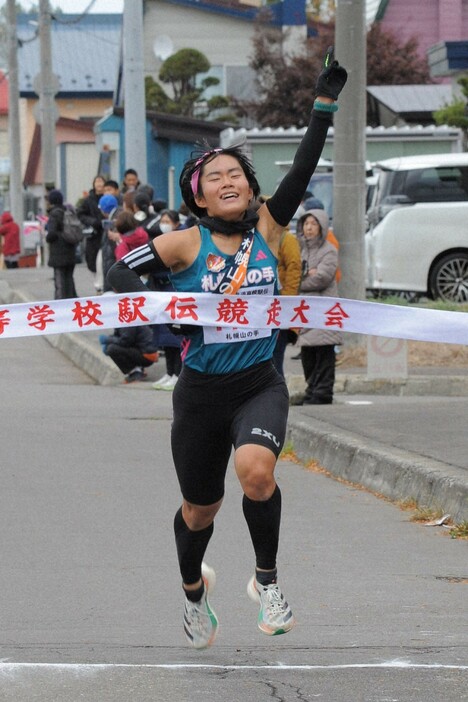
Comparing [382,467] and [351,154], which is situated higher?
[351,154]

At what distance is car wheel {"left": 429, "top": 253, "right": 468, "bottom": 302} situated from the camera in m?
Result: 20.4

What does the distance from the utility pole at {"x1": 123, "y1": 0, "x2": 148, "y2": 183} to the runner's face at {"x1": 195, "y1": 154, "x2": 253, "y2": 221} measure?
14664 millimetres

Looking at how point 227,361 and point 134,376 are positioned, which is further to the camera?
point 134,376

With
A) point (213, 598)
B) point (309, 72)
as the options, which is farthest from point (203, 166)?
point (309, 72)

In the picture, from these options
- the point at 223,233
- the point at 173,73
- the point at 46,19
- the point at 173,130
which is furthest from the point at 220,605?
the point at 173,73

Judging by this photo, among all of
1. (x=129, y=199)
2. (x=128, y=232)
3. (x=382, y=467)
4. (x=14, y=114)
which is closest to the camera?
(x=382, y=467)

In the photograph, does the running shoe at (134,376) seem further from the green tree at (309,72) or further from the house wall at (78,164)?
the house wall at (78,164)

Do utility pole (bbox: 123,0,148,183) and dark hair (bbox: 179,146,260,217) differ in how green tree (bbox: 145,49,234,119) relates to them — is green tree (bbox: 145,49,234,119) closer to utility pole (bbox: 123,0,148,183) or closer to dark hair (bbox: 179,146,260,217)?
utility pole (bbox: 123,0,148,183)

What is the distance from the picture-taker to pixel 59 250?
2258cm

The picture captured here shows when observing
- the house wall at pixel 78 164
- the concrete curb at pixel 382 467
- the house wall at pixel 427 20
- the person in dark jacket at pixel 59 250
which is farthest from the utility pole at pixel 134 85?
the house wall at pixel 78 164

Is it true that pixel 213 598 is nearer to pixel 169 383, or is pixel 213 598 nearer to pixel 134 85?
pixel 169 383

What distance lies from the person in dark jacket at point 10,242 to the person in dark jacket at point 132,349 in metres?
28.1

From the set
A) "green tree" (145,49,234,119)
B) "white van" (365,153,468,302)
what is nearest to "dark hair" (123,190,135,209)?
"white van" (365,153,468,302)

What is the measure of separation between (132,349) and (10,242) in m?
29.0
